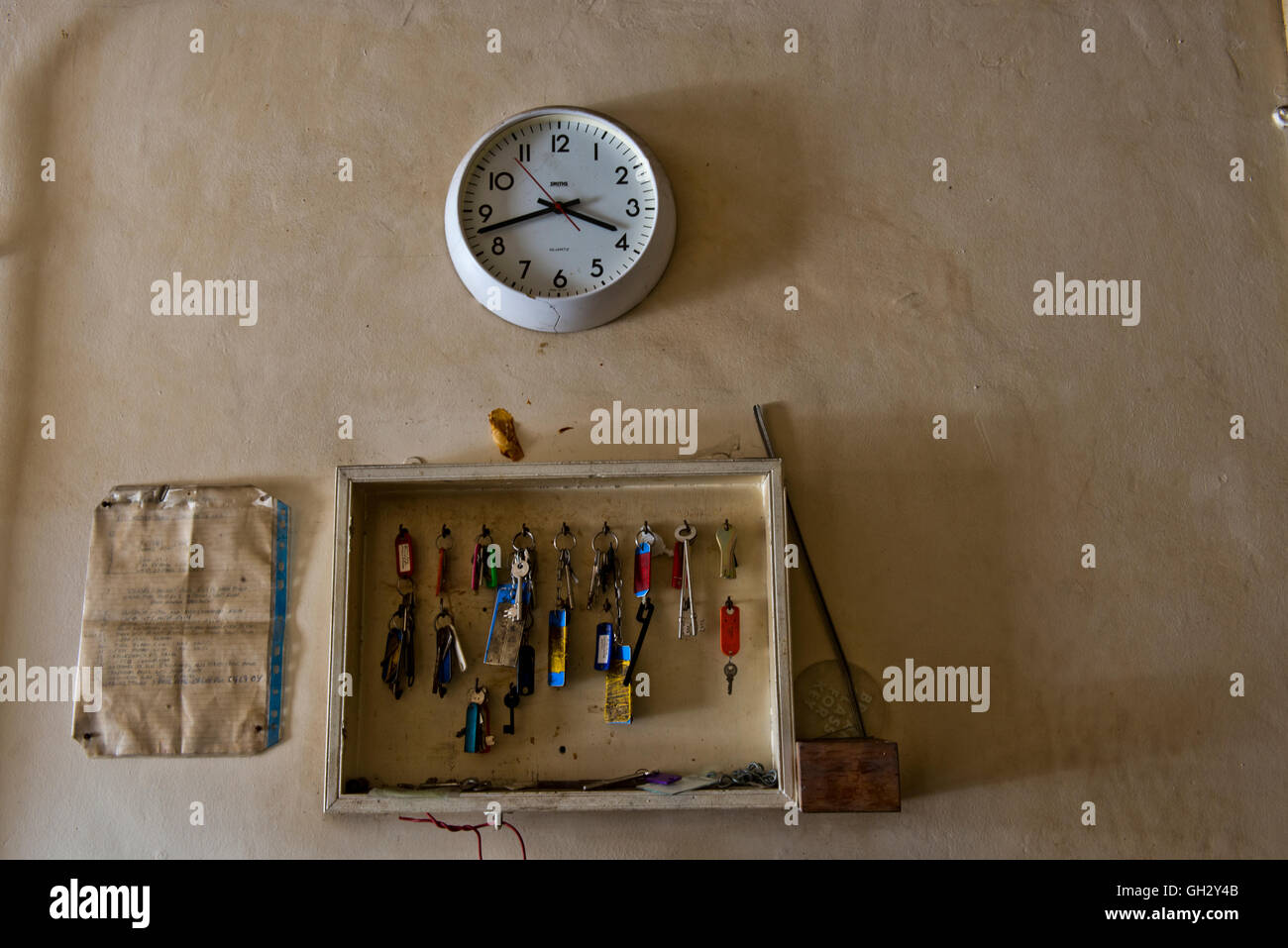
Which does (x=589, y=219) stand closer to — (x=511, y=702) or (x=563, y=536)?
(x=563, y=536)

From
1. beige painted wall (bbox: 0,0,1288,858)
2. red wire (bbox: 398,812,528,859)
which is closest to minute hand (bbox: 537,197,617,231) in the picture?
beige painted wall (bbox: 0,0,1288,858)

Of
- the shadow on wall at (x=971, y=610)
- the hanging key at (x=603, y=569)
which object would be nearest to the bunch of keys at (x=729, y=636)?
the shadow on wall at (x=971, y=610)

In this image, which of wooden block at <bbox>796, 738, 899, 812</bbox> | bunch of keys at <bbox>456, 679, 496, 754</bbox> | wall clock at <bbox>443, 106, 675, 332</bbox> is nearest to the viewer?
wooden block at <bbox>796, 738, 899, 812</bbox>

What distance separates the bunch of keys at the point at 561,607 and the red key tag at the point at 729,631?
11.9 inches

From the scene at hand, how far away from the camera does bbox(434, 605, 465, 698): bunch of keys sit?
5.88ft

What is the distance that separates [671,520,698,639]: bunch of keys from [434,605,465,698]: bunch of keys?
435mm

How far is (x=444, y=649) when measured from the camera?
1.80m

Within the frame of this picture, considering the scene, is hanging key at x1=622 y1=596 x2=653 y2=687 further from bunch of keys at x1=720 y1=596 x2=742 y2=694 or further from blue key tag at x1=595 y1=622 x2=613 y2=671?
bunch of keys at x1=720 y1=596 x2=742 y2=694

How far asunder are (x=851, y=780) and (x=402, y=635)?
35.0 inches

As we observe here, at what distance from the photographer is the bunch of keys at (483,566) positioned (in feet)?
5.99

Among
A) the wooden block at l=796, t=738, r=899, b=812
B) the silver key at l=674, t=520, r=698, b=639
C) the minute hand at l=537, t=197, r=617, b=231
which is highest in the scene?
the minute hand at l=537, t=197, r=617, b=231

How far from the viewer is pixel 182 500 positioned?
1905 millimetres

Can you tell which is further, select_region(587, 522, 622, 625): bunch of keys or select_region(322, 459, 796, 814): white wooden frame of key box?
select_region(587, 522, 622, 625): bunch of keys
